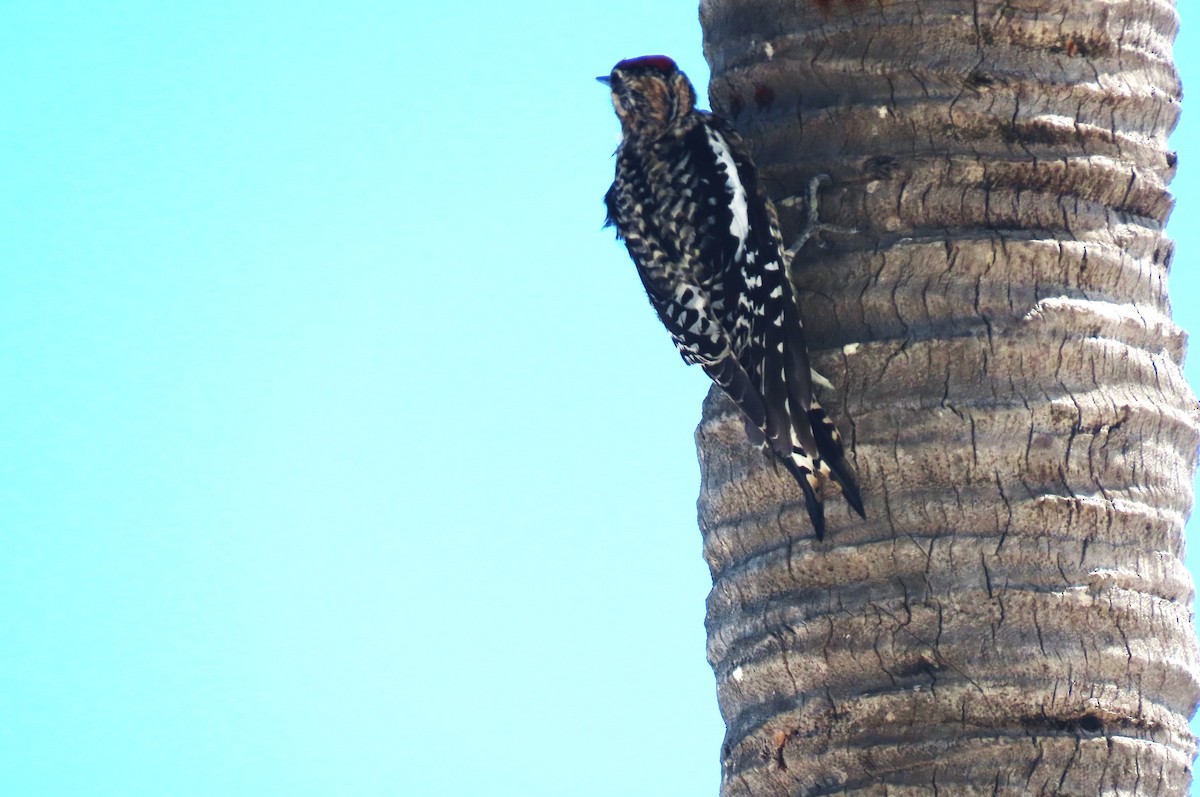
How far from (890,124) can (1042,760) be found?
1476 millimetres

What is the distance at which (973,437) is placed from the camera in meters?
3.51

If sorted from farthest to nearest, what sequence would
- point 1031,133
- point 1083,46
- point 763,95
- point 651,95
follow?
point 651,95 < point 763,95 < point 1083,46 < point 1031,133

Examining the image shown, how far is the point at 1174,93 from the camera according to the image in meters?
4.16

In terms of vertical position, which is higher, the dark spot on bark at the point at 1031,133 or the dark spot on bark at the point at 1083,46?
the dark spot on bark at the point at 1083,46

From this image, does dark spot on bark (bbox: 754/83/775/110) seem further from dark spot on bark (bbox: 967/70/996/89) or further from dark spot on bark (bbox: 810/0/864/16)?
dark spot on bark (bbox: 967/70/996/89)

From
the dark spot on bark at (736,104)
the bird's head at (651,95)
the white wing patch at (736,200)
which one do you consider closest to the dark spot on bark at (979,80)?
the dark spot on bark at (736,104)

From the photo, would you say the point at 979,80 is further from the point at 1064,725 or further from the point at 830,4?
the point at 1064,725

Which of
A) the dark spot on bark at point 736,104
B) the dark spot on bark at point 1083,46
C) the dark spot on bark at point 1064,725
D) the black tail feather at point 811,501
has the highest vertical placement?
the dark spot on bark at point 1083,46

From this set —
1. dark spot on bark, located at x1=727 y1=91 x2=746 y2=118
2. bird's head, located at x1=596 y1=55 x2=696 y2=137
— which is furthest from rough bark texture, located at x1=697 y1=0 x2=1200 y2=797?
bird's head, located at x1=596 y1=55 x2=696 y2=137

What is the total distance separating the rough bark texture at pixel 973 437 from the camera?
133 inches

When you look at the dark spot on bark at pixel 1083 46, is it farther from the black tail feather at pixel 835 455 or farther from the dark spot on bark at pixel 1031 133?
the black tail feather at pixel 835 455

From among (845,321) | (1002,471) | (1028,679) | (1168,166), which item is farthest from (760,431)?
(1168,166)

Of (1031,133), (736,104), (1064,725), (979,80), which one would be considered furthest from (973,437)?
(736,104)

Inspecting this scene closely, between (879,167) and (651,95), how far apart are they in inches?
79.9
